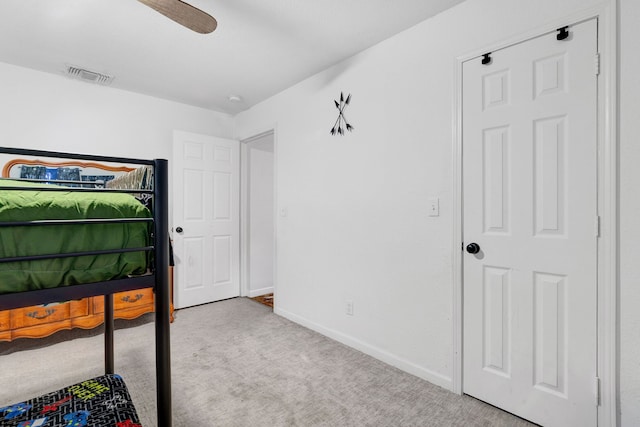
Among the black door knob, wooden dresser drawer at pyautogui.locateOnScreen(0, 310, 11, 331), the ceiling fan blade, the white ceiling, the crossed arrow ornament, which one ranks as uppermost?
the white ceiling

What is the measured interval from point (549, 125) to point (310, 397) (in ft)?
6.40

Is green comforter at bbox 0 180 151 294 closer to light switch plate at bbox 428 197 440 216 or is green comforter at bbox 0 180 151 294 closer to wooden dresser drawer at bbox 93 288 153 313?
light switch plate at bbox 428 197 440 216

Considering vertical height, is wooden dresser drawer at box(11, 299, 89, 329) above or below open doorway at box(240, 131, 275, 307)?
below

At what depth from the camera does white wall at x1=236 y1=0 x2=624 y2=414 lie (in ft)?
6.15

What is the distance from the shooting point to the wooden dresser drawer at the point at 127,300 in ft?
9.17

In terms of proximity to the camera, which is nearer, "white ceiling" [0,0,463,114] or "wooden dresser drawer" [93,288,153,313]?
"white ceiling" [0,0,463,114]

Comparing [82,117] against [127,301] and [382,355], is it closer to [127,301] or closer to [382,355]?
[127,301]

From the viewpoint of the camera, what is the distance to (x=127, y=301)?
294 centimetres

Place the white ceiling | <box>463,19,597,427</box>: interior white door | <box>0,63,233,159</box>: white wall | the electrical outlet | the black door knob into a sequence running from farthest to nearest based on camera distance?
<box>0,63,233,159</box>: white wall < the electrical outlet < the white ceiling < the black door knob < <box>463,19,597,427</box>: interior white door

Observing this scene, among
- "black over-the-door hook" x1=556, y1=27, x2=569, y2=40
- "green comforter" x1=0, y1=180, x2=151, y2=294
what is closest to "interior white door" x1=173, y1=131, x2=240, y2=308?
"green comforter" x1=0, y1=180, x2=151, y2=294

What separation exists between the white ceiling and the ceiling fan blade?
417 millimetres

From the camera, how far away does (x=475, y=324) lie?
1844 mm

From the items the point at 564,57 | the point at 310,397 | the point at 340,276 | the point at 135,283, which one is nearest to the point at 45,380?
the point at 135,283

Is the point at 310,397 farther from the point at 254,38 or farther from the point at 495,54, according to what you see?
the point at 254,38
